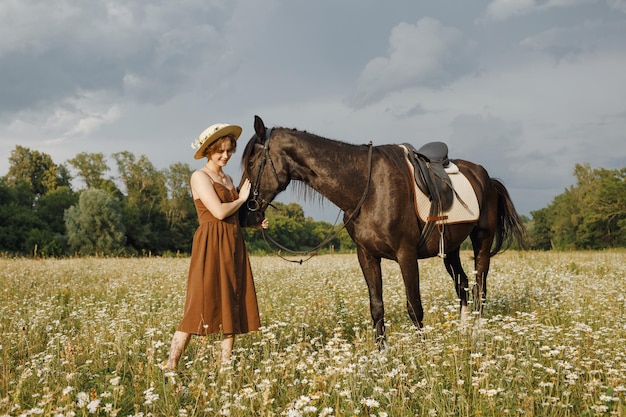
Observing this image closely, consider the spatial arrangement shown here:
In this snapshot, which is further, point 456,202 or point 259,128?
point 456,202

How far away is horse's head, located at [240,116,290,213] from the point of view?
486cm

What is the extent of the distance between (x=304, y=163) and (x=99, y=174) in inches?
2517

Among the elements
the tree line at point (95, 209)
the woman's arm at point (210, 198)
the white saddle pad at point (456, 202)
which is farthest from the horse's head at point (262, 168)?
the tree line at point (95, 209)

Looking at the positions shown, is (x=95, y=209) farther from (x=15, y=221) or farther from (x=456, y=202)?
(x=456, y=202)

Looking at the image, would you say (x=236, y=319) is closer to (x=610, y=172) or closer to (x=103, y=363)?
(x=103, y=363)

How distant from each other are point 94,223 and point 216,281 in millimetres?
50795

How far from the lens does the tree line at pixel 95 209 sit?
48.0 meters

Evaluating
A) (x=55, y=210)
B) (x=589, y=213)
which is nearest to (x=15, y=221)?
(x=55, y=210)

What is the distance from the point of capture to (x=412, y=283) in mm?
5035

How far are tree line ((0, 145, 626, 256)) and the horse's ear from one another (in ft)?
135

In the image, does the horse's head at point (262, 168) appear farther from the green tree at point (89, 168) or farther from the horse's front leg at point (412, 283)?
the green tree at point (89, 168)

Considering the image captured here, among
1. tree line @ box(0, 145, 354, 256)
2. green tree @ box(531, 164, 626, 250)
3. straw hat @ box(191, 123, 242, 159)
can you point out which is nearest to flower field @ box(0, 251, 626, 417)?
straw hat @ box(191, 123, 242, 159)

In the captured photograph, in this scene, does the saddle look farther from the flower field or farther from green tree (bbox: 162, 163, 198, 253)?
green tree (bbox: 162, 163, 198, 253)

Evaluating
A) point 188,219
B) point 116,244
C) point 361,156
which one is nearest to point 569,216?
point 188,219
